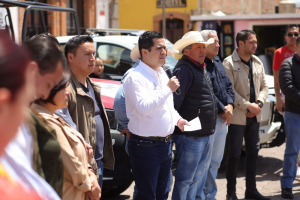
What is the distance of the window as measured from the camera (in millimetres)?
7835

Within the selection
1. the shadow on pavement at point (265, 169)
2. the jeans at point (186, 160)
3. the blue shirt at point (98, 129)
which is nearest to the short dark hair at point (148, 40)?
the blue shirt at point (98, 129)

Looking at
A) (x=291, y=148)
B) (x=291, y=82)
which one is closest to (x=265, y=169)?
(x=291, y=148)

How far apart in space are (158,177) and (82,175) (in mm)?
1528

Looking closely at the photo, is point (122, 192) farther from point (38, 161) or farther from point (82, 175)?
point (38, 161)

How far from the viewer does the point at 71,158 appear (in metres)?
2.45

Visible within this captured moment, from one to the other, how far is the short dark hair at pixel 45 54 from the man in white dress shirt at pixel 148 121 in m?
1.50

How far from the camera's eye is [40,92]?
6.61ft

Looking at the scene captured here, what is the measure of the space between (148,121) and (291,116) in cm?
256

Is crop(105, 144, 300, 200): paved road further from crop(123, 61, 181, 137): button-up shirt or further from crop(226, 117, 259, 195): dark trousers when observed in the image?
crop(123, 61, 181, 137): button-up shirt

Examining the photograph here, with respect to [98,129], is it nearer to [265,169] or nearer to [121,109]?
[121,109]

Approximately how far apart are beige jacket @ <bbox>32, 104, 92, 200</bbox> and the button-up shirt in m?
1.02

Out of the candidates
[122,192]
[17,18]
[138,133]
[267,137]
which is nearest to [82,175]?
[138,133]

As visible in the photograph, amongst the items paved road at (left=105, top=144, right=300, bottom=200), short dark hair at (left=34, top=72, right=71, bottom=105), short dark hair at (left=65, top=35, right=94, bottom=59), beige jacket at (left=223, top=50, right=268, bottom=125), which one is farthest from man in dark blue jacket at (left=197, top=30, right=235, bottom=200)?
short dark hair at (left=34, top=72, right=71, bottom=105)

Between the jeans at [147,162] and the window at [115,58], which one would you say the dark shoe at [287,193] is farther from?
the window at [115,58]
